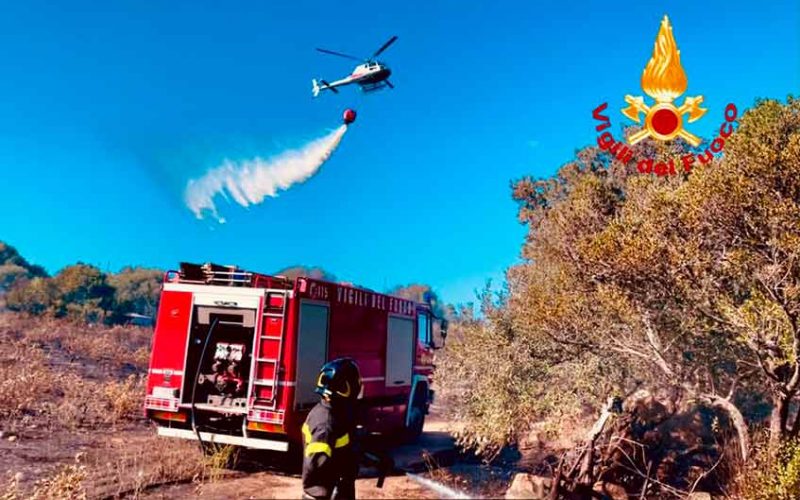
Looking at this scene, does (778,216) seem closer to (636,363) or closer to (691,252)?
(691,252)

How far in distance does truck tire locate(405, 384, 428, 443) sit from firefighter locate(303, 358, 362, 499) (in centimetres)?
902

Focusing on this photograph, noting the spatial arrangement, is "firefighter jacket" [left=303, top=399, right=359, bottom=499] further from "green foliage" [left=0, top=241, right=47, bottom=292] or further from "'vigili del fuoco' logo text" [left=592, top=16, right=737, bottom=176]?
"green foliage" [left=0, top=241, right=47, bottom=292]

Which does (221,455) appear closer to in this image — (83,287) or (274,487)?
(274,487)

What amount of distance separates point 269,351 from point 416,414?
588cm

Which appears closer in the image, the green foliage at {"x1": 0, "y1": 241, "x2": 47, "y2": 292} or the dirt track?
the dirt track

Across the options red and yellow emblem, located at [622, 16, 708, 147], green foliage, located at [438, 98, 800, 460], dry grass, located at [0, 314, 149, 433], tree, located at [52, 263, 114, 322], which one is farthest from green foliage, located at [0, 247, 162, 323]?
red and yellow emblem, located at [622, 16, 708, 147]

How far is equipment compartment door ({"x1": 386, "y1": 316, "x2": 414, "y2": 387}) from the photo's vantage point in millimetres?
12172

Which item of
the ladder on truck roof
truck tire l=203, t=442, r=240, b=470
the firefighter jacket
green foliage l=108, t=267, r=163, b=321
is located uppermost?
green foliage l=108, t=267, r=163, b=321

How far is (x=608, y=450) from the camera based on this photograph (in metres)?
9.52

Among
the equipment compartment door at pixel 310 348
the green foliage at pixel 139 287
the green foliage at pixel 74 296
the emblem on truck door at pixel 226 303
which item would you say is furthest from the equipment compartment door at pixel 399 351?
the green foliage at pixel 139 287

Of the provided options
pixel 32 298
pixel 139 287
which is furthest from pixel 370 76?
pixel 139 287

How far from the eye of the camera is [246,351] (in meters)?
9.80

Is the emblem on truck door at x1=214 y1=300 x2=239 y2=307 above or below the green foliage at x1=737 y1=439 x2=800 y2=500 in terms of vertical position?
above

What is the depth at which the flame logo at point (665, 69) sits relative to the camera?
1009 centimetres
